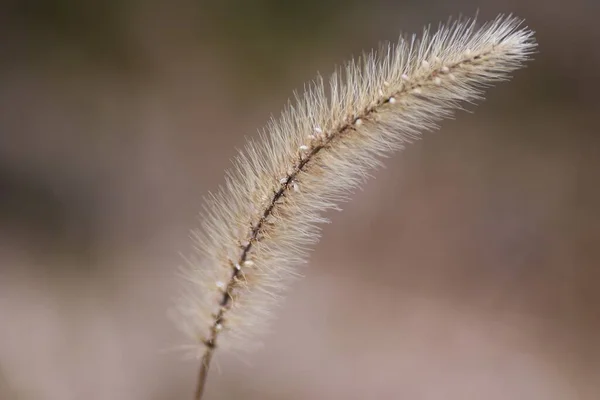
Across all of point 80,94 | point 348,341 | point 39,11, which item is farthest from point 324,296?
point 39,11

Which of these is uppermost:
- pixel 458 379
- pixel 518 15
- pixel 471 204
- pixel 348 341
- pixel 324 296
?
pixel 518 15

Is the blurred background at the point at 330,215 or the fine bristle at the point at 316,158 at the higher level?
the blurred background at the point at 330,215

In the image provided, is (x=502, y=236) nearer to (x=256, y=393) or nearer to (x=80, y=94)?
(x=256, y=393)

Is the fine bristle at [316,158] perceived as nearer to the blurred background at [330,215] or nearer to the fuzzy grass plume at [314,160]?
the fuzzy grass plume at [314,160]

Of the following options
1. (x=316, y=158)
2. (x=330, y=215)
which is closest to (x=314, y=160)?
(x=316, y=158)

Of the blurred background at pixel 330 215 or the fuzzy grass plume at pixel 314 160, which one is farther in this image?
the blurred background at pixel 330 215

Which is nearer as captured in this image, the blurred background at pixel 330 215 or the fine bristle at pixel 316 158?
the fine bristle at pixel 316 158

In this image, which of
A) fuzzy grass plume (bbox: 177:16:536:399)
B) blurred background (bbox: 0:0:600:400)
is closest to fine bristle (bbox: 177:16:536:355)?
fuzzy grass plume (bbox: 177:16:536:399)

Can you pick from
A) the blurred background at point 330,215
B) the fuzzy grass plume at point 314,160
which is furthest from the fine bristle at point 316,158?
the blurred background at point 330,215

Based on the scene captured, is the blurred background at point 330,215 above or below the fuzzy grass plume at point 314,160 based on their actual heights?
above
